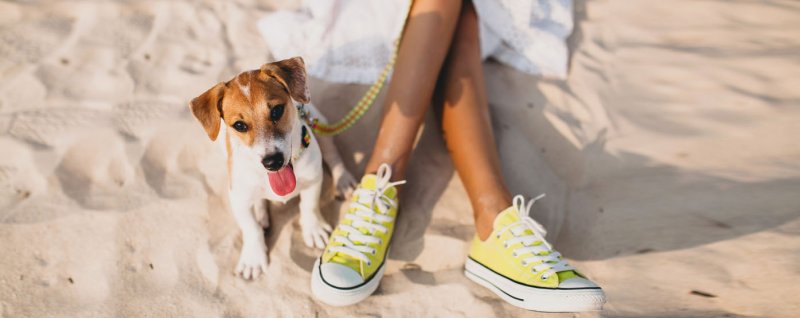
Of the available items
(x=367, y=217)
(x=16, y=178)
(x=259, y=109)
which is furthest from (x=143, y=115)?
(x=367, y=217)

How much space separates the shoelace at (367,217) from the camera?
100 inches

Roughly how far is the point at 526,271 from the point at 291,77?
4.42 feet

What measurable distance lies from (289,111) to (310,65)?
3.87 ft

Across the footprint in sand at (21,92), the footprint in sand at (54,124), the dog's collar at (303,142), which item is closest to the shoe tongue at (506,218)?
the dog's collar at (303,142)

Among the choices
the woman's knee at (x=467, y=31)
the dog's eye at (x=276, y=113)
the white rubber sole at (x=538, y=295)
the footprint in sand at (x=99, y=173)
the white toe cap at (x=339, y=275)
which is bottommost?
the footprint in sand at (x=99, y=173)

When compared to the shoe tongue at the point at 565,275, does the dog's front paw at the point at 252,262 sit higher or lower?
lower

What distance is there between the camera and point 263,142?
207 centimetres

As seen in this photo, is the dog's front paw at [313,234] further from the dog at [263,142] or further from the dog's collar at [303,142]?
the dog's collar at [303,142]

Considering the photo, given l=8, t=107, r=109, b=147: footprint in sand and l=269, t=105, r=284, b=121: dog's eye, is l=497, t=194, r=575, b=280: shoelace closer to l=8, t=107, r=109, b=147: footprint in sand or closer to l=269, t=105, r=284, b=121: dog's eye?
l=269, t=105, r=284, b=121: dog's eye

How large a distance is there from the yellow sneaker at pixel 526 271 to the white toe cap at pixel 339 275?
56 cm

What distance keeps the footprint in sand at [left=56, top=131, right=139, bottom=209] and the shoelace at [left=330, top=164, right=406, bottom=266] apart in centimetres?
117

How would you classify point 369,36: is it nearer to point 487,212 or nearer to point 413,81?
point 413,81

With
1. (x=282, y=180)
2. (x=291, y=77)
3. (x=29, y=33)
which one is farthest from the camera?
(x=29, y=33)

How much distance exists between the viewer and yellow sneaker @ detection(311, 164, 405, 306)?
2.40 metres
